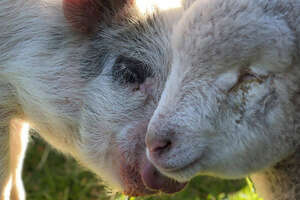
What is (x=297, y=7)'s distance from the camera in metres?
2.50

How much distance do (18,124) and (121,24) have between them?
102 centimetres

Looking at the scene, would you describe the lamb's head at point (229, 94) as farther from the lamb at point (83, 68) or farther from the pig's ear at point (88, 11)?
the pig's ear at point (88, 11)

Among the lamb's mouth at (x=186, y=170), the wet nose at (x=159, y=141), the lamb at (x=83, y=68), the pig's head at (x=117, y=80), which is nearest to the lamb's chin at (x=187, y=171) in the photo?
the lamb's mouth at (x=186, y=170)

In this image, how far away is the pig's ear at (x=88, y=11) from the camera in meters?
3.52

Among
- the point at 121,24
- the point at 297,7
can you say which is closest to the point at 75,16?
the point at 121,24

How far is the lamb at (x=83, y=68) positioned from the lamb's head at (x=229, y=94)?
878 mm

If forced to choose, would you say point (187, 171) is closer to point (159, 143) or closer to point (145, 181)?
point (159, 143)

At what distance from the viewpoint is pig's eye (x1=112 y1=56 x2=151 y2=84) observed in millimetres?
3537

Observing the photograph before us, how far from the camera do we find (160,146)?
260cm

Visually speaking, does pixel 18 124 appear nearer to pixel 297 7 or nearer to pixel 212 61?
pixel 212 61

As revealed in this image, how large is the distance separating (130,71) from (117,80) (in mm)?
101

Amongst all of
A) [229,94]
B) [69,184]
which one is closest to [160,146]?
[229,94]

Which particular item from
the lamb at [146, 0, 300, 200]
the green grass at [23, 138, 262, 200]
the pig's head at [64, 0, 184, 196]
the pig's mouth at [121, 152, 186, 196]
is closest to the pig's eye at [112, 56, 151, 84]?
the pig's head at [64, 0, 184, 196]

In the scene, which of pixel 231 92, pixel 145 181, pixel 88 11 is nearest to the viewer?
pixel 231 92
